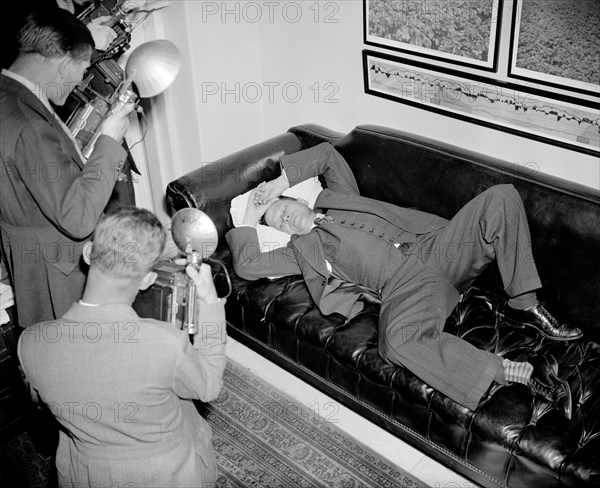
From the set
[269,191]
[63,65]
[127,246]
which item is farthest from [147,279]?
[269,191]

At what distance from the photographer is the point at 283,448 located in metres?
2.61

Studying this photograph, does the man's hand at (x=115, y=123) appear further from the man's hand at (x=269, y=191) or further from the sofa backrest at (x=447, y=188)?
the man's hand at (x=269, y=191)

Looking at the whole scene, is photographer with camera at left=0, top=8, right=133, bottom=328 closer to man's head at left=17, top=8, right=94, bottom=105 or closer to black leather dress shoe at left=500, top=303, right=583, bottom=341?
man's head at left=17, top=8, right=94, bottom=105

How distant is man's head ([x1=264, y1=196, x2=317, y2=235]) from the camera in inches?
118

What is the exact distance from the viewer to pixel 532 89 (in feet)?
8.97

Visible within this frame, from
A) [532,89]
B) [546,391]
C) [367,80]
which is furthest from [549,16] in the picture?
[546,391]

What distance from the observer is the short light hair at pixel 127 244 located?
5.51 feet

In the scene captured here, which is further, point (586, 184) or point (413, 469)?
point (586, 184)

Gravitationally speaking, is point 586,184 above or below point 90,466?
above

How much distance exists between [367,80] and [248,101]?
0.84 meters

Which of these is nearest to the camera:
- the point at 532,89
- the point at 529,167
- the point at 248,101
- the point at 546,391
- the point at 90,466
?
the point at 90,466

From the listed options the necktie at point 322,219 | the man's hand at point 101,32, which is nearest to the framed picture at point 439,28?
the necktie at point 322,219

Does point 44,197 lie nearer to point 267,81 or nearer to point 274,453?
point 274,453

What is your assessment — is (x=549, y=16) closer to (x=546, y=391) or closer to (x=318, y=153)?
(x=318, y=153)
